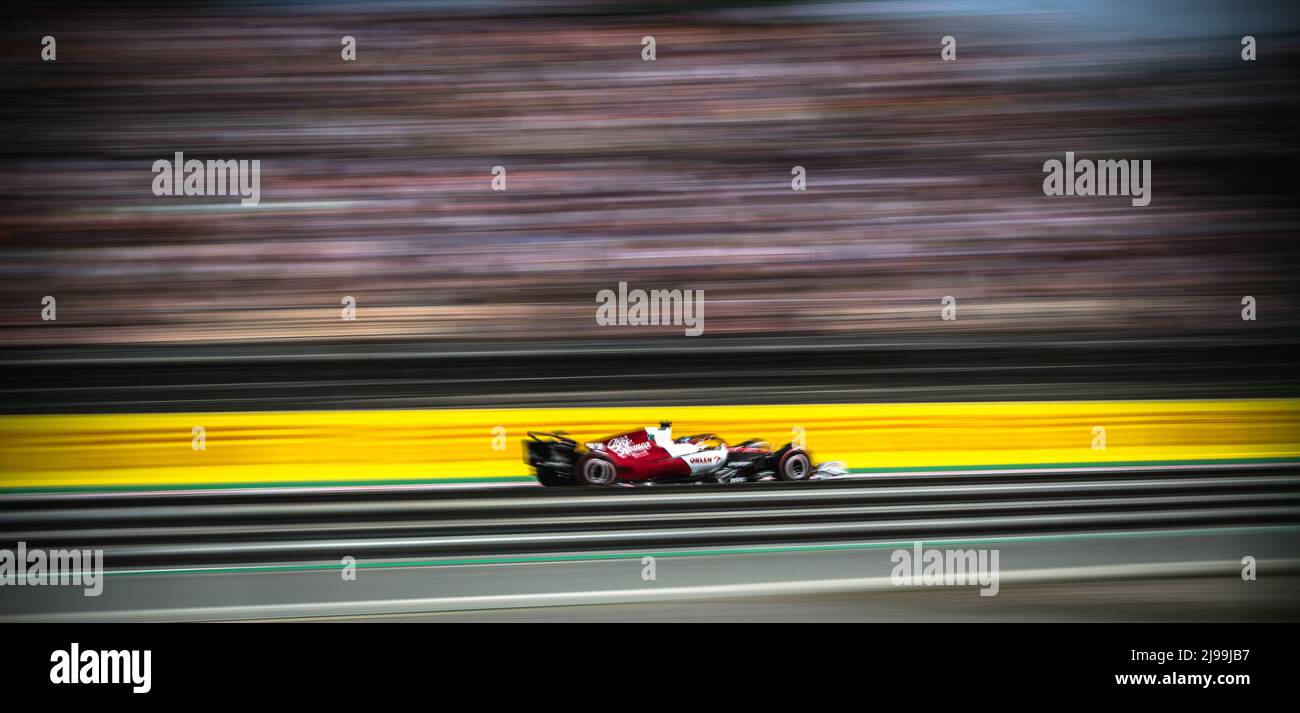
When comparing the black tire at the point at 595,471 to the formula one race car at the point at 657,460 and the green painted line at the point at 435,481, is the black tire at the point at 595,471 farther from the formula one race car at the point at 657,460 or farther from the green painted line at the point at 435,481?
the green painted line at the point at 435,481

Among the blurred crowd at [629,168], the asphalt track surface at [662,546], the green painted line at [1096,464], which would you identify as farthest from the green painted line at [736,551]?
the blurred crowd at [629,168]

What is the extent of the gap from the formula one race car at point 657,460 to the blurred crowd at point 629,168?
41cm

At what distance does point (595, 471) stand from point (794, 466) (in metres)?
0.72

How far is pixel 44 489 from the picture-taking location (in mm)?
2715

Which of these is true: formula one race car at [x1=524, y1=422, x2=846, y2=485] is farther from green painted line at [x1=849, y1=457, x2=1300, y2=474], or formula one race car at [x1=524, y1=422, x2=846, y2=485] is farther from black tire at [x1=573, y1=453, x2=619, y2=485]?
green painted line at [x1=849, y1=457, x2=1300, y2=474]

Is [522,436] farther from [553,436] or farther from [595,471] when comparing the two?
[595,471]

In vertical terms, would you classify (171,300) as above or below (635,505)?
above

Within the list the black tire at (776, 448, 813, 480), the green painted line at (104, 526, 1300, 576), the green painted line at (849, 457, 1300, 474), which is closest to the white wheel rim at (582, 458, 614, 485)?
the green painted line at (104, 526, 1300, 576)

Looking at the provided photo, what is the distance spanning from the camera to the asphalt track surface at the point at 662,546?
2.66 meters
